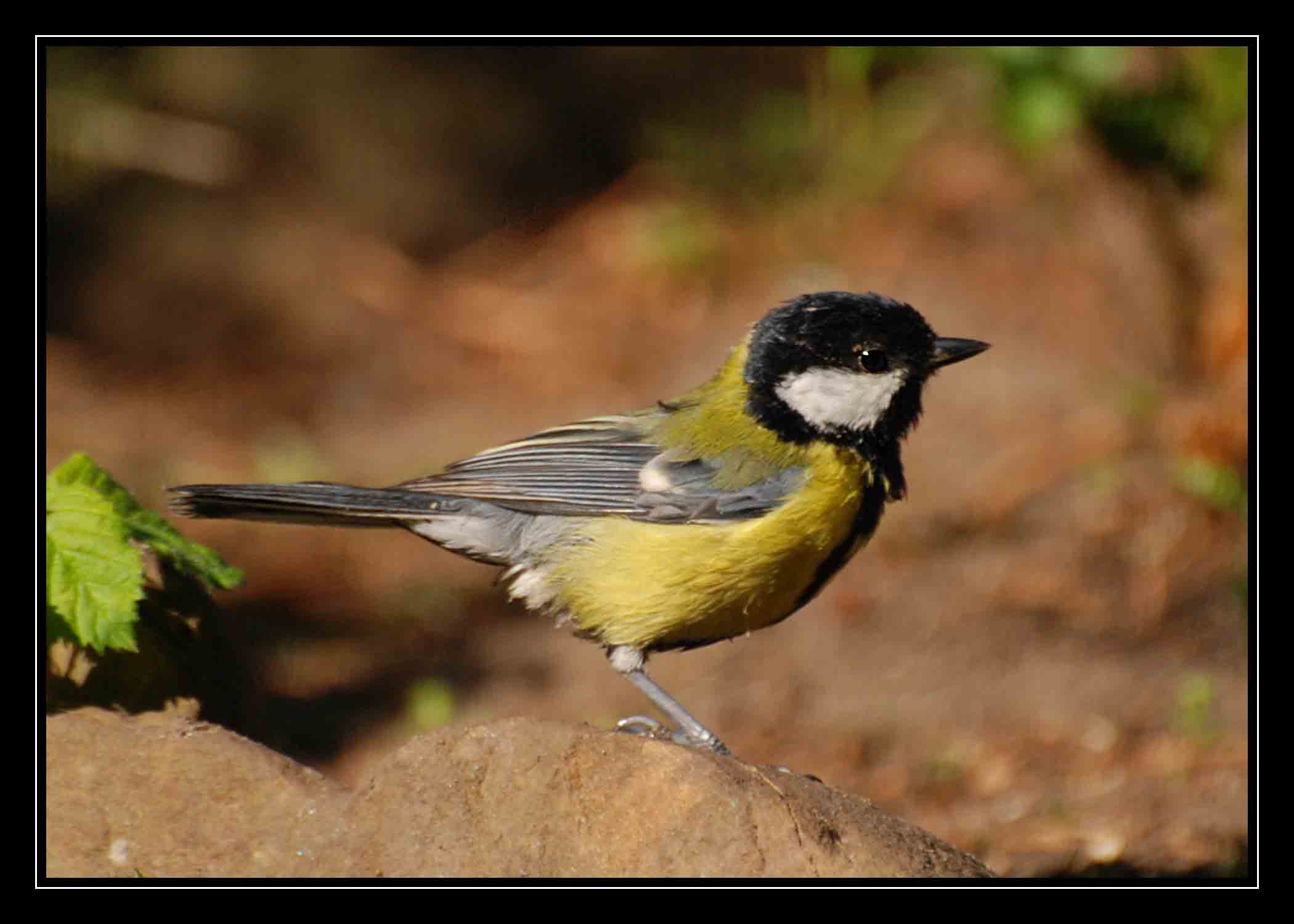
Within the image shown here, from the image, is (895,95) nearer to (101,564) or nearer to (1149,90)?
(1149,90)

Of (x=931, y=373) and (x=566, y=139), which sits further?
(x=566, y=139)

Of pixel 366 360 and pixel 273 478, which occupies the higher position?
pixel 366 360

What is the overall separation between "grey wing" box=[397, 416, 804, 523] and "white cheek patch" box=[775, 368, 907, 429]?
9.2 inches

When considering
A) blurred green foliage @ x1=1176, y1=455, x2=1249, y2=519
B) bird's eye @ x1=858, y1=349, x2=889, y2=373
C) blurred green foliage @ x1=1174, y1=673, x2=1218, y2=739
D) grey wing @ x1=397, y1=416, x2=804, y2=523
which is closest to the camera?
grey wing @ x1=397, y1=416, x2=804, y2=523

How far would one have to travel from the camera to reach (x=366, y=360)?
9625 mm

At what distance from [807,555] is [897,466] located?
0.50 m

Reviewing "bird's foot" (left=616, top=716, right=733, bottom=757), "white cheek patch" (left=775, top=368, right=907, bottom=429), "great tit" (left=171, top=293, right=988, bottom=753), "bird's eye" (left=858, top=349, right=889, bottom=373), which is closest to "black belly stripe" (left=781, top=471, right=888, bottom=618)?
"great tit" (left=171, top=293, right=988, bottom=753)

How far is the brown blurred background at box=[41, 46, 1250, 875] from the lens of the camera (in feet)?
20.2

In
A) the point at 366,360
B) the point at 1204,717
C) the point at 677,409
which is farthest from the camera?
the point at 366,360

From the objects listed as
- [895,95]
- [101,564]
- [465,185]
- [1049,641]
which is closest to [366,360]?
[465,185]

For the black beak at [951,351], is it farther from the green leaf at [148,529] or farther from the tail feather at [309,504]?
the green leaf at [148,529]

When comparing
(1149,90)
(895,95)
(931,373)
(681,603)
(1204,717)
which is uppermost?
(895,95)

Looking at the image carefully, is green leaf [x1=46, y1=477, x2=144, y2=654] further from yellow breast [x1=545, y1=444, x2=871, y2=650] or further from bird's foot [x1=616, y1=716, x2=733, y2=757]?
bird's foot [x1=616, y1=716, x2=733, y2=757]

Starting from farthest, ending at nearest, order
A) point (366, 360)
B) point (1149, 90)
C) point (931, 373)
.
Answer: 1. point (366, 360)
2. point (1149, 90)
3. point (931, 373)
